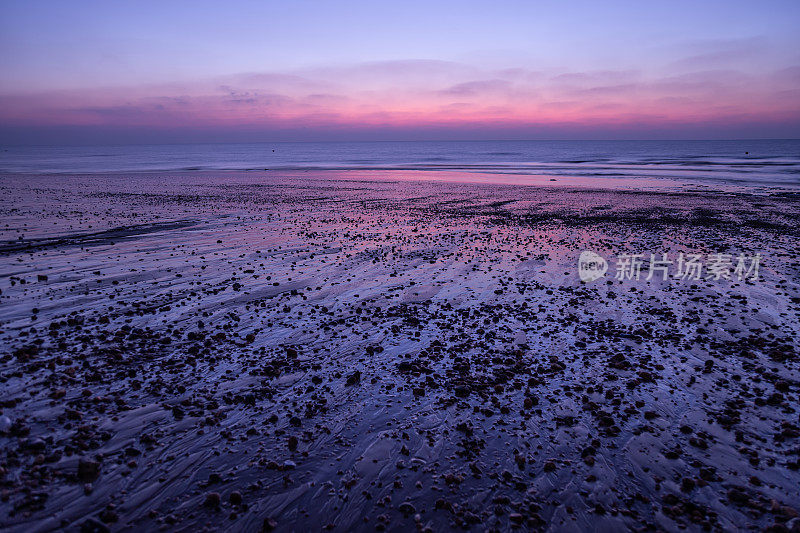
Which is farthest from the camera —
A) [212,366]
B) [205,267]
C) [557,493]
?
[205,267]

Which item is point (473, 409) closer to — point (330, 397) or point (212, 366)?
point (330, 397)

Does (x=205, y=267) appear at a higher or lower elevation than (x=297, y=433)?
higher

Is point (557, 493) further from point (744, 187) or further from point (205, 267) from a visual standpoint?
point (744, 187)

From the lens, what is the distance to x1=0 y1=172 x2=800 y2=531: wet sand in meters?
5.23

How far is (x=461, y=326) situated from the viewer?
10438 millimetres

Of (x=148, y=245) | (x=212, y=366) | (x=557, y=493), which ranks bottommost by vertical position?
(x=557, y=493)

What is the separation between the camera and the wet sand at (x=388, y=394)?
17.1 feet

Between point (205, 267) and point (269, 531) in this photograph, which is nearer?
point (269, 531)

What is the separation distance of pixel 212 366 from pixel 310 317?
9.84ft

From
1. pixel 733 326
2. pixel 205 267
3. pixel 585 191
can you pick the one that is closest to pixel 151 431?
pixel 205 267

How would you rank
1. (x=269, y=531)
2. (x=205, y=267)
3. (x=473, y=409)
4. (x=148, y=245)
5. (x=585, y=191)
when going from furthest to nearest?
(x=585, y=191)
(x=148, y=245)
(x=205, y=267)
(x=473, y=409)
(x=269, y=531)

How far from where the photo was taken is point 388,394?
764 centimetres

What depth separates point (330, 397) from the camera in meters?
7.48

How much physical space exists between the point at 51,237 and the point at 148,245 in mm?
4841
